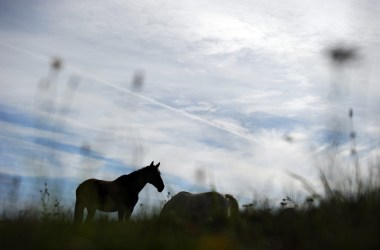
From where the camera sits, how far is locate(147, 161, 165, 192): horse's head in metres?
15.6

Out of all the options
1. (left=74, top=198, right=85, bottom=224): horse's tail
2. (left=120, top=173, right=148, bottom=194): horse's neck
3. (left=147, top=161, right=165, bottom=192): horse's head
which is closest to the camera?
(left=74, top=198, right=85, bottom=224): horse's tail

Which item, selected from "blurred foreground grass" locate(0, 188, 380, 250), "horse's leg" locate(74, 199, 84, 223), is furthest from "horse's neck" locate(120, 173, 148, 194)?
"blurred foreground grass" locate(0, 188, 380, 250)

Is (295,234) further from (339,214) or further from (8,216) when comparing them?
(8,216)

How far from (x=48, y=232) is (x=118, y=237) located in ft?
2.07

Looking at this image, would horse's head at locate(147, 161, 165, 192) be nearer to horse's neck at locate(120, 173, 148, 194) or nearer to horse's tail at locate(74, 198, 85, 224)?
horse's neck at locate(120, 173, 148, 194)

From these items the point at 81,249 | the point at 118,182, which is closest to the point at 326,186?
the point at 81,249

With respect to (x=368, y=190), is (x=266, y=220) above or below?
below

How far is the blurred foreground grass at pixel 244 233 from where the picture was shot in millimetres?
3834

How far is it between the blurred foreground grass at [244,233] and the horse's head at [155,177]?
9.93 m

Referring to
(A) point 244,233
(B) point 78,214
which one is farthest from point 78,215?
(A) point 244,233

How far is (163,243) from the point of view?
3.78 m

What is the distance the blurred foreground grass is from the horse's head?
32.6 ft

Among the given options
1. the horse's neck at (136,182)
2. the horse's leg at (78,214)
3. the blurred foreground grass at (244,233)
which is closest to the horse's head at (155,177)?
the horse's neck at (136,182)

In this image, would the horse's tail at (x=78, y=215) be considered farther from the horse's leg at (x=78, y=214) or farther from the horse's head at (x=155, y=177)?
the horse's head at (x=155, y=177)
